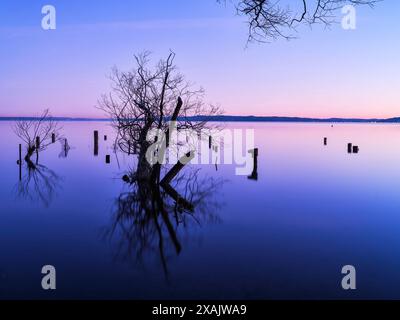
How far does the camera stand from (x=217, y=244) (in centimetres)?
1419

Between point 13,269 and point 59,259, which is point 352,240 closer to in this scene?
point 59,259

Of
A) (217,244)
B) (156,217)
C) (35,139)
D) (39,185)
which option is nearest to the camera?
(217,244)

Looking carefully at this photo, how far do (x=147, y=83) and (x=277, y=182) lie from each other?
11.6 meters

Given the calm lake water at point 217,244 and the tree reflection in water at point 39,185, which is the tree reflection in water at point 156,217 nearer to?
the calm lake water at point 217,244

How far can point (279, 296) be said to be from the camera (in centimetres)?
983

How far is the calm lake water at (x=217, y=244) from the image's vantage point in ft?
33.9

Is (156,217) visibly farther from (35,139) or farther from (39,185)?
(35,139)

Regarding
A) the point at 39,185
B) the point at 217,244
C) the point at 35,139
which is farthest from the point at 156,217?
the point at 35,139

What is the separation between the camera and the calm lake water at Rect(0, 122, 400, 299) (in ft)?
33.9

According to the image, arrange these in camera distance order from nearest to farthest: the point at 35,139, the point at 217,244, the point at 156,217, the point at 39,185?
the point at 217,244 → the point at 156,217 → the point at 39,185 → the point at 35,139

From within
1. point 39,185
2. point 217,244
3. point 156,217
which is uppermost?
point 39,185

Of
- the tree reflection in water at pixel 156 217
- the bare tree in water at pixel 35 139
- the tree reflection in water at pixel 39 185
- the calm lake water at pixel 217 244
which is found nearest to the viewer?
the calm lake water at pixel 217 244

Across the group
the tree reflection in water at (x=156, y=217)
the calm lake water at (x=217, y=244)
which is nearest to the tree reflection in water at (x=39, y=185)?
the calm lake water at (x=217, y=244)
